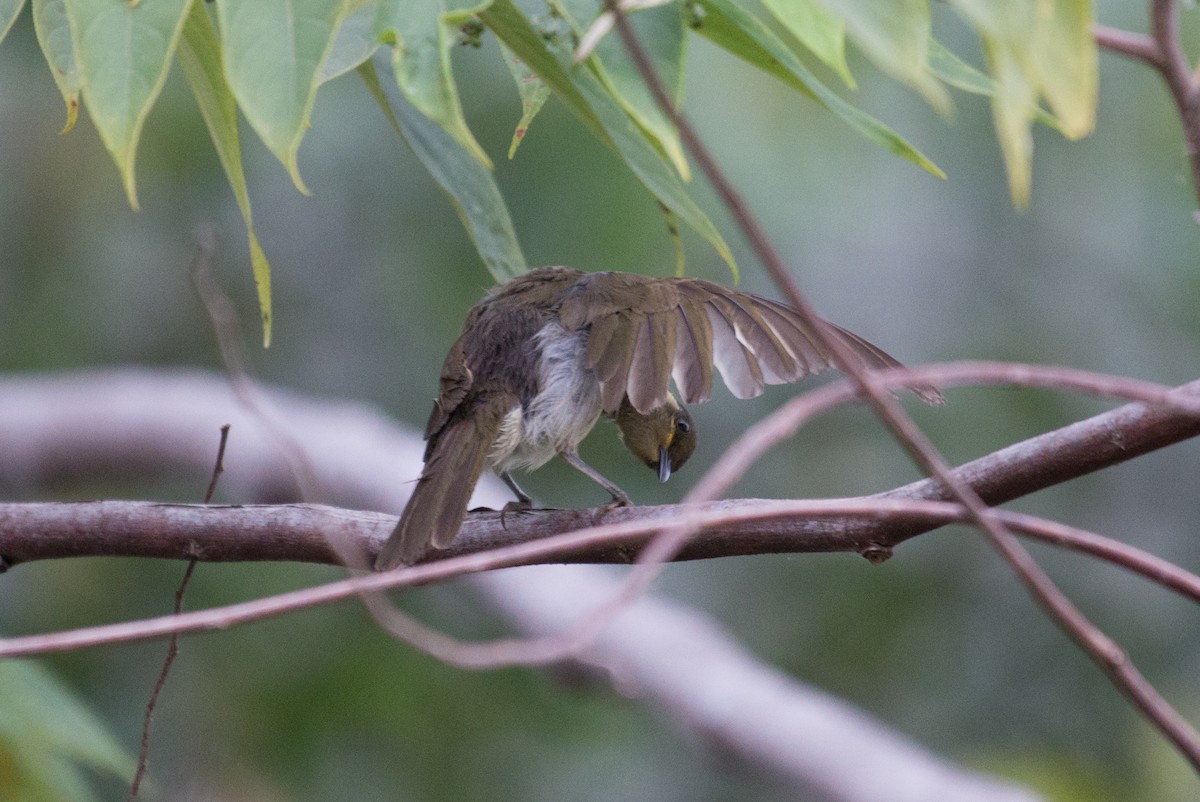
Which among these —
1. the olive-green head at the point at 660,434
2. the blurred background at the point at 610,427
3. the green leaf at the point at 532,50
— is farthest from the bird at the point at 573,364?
the blurred background at the point at 610,427

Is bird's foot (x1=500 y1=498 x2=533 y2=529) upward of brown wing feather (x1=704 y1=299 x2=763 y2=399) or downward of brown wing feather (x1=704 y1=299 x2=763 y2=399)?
downward

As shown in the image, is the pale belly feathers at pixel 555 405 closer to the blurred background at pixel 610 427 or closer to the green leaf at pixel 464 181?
the green leaf at pixel 464 181

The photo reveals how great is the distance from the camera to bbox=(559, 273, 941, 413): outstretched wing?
2.29 m

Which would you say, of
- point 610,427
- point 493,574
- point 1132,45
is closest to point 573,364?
point 1132,45

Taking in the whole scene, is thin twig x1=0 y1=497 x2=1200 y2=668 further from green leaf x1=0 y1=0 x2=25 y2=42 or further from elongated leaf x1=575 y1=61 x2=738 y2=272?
green leaf x1=0 y1=0 x2=25 y2=42

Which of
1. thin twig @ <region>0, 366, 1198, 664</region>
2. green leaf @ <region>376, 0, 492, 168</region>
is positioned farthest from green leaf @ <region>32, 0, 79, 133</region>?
thin twig @ <region>0, 366, 1198, 664</region>

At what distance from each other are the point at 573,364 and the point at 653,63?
1241 mm

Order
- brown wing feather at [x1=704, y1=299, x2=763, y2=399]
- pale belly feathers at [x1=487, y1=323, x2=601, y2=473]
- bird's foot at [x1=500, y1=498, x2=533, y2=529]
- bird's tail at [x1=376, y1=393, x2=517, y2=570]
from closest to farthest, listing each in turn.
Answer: bird's tail at [x1=376, y1=393, x2=517, y2=570], bird's foot at [x1=500, y1=498, x2=533, y2=529], brown wing feather at [x1=704, y1=299, x2=763, y2=399], pale belly feathers at [x1=487, y1=323, x2=601, y2=473]

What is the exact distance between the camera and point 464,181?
7.64 ft

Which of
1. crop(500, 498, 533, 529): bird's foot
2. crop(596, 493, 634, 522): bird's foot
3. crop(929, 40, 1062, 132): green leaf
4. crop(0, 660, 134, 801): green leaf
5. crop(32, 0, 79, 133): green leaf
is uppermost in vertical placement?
crop(929, 40, 1062, 132): green leaf

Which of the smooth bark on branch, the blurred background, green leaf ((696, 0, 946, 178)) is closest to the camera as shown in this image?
green leaf ((696, 0, 946, 178))

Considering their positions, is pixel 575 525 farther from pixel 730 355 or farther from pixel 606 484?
pixel 730 355

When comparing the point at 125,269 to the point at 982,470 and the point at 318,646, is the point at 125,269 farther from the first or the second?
the point at 982,470

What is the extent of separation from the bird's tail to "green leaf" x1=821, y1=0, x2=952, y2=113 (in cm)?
124
